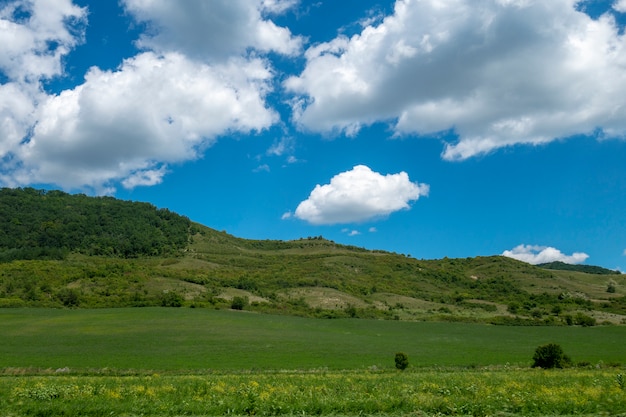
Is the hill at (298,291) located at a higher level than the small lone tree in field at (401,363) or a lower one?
higher

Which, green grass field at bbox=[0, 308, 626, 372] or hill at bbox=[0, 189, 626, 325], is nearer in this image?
green grass field at bbox=[0, 308, 626, 372]

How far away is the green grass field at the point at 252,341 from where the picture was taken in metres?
55.0

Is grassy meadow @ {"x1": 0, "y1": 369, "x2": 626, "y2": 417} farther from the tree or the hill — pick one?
the tree

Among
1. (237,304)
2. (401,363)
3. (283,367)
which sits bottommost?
(283,367)

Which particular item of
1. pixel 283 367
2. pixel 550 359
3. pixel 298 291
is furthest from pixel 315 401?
pixel 298 291

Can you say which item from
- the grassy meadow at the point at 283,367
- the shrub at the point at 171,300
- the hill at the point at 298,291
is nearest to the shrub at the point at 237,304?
the hill at the point at 298,291

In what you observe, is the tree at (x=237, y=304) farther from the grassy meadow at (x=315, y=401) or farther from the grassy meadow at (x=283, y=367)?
the grassy meadow at (x=315, y=401)

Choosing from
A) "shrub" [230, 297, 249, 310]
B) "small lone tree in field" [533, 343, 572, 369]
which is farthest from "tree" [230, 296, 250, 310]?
"small lone tree in field" [533, 343, 572, 369]

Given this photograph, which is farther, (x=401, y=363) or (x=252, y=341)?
(x=252, y=341)

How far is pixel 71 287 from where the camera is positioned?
12812 cm

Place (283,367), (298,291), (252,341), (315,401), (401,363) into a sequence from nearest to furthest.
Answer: (315,401), (401,363), (283,367), (252,341), (298,291)

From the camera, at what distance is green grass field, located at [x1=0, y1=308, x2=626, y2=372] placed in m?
55.0

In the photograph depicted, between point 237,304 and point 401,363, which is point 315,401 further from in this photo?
point 237,304

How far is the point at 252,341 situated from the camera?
248 feet
